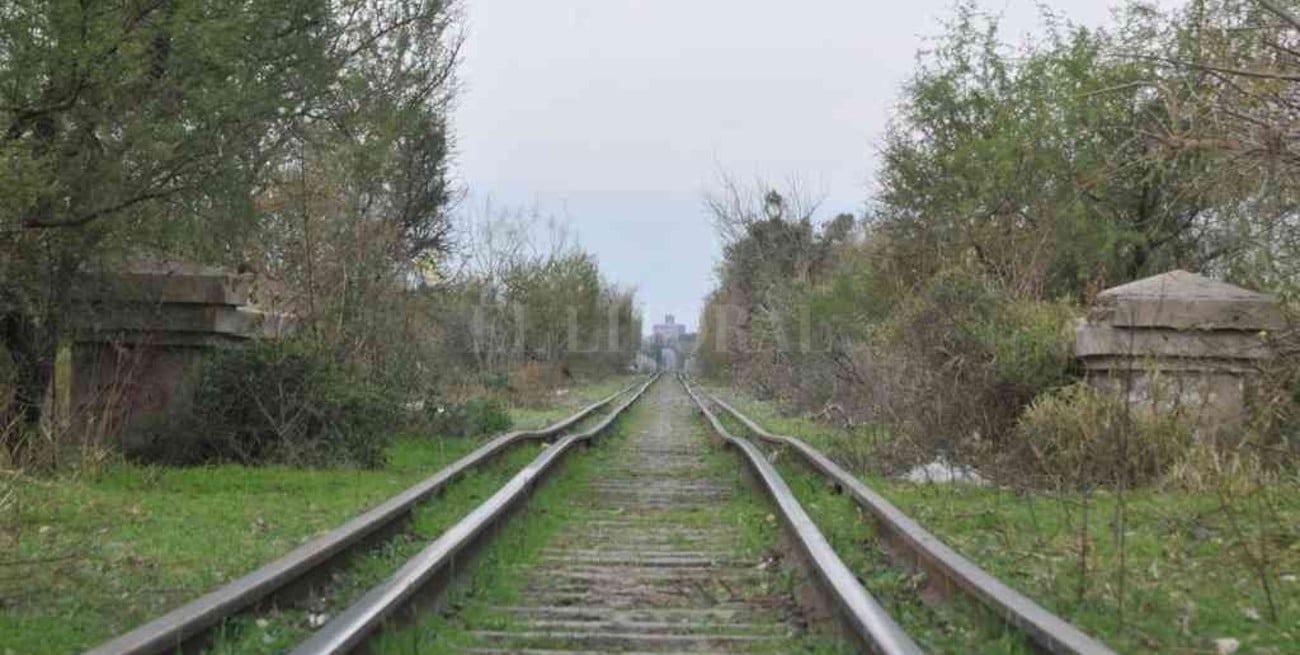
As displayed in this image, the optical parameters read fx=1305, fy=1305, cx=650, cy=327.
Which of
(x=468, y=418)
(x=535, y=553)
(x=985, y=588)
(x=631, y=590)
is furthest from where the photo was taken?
(x=468, y=418)

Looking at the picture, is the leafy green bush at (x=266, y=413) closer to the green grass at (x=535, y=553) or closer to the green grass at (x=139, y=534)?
the green grass at (x=139, y=534)

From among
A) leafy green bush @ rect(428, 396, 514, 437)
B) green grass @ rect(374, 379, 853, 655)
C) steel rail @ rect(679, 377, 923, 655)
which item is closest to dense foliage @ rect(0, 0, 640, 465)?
leafy green bush @ rect(428, 396, 514, 437)

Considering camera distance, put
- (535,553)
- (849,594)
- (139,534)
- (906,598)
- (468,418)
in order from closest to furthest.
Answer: (849,594)
(906,598)
(139,534)
(535,553)
(468,418)

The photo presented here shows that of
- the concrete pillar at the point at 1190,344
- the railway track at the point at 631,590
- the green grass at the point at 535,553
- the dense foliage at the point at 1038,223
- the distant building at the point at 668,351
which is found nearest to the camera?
the railway track at the point at 631,590

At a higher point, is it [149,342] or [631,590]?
[149,342]

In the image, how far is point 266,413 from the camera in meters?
12.7

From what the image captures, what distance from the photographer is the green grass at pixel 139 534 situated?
610 centimetres

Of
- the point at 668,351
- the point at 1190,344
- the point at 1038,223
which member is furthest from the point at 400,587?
the point at 668,351

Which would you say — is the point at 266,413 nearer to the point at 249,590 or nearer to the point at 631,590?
the point at 631,590

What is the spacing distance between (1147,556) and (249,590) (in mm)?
5134

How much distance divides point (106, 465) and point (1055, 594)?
821cm

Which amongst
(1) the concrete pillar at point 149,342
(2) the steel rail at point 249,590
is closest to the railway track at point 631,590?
(2) the steel rail at point 249,590

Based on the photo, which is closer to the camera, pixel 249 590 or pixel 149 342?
pixel 249 590

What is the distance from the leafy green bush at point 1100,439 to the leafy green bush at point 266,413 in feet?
22.0
